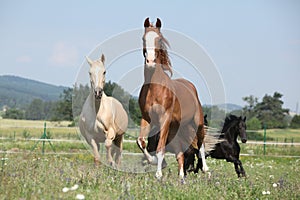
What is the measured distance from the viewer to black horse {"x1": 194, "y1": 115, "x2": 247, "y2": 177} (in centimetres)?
1418

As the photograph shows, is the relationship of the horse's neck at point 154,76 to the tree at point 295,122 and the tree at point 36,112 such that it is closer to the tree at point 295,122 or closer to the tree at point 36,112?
the tree at point 295,122

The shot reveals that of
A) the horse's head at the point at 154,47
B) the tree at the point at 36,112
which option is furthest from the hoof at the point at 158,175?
the tree at the point at 36,112

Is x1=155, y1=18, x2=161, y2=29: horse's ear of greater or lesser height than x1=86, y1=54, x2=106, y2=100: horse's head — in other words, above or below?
above

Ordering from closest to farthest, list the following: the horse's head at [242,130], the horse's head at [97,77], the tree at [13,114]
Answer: the horse's head at [97,77] < the horse's head at [242,130] < the tree at [13,114]

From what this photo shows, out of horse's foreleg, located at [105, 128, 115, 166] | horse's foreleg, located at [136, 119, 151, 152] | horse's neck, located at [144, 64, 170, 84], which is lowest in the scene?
horse's foreleg, located at [105, 128, 115, 166]

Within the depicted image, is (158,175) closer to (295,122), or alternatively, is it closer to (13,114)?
(295,122)

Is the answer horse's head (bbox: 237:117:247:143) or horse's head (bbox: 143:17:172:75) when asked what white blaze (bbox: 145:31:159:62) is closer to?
horse's head (bbox: 143:17:172:75)

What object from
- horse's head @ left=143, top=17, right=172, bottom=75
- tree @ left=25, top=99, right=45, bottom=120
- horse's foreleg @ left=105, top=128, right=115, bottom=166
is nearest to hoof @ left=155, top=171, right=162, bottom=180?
horse's head @ left=143, top=17, right=172, bottom=75

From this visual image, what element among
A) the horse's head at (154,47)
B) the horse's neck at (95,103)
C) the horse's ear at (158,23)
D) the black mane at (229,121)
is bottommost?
the black mane at (229,121)

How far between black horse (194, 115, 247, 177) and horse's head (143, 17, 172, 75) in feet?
17.2

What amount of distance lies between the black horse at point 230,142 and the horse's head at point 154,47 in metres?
5.23

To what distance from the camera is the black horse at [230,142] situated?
46.5 ft

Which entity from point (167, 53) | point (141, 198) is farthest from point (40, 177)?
point (167, 53)

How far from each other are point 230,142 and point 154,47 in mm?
6744
